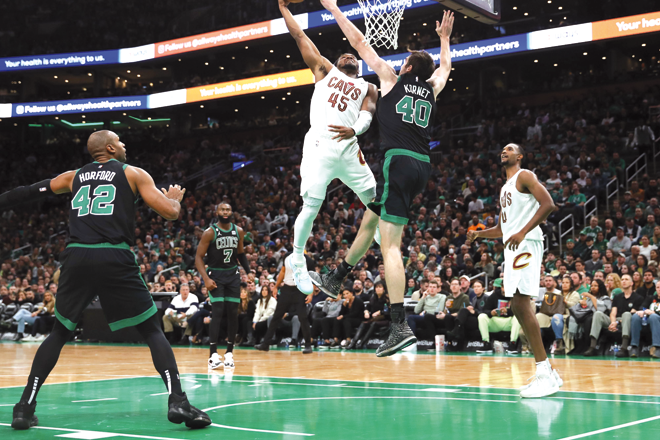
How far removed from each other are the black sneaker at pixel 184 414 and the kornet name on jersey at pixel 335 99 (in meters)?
2.40

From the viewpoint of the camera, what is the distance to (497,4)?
8.88 meters

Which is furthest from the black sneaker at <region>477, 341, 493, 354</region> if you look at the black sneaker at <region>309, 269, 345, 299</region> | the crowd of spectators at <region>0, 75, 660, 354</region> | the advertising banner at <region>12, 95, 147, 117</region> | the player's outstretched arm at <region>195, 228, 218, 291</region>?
the advertising banner at <region>12, 95, 147, 117</region>

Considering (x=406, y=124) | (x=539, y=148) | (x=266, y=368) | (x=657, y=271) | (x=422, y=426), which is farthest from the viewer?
(x=539, y=148)

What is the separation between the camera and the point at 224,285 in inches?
429

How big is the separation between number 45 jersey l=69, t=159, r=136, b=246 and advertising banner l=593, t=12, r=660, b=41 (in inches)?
790

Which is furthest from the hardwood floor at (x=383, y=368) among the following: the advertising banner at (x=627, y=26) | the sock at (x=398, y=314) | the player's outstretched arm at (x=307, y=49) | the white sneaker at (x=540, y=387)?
the advertising banner at (x=627, y=26)

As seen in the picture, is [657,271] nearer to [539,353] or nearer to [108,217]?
[539,353]

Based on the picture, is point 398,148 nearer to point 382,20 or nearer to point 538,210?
point 538,210

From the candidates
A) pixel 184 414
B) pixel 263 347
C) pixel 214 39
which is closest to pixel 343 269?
pixel 184 414

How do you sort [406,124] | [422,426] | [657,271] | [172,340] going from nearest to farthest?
[422,426] < [406,124] < [657,271] < [172,340]

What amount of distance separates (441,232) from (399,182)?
13.0 meters

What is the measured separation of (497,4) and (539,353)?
173 inches

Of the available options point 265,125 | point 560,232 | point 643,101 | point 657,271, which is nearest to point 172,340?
point 560,232

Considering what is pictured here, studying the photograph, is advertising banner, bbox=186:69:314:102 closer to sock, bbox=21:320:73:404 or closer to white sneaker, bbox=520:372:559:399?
white sneaker, bbox=520:372:559:399
